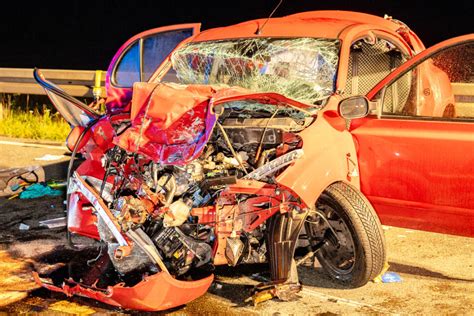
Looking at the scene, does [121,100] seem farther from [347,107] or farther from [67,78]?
[67,78]

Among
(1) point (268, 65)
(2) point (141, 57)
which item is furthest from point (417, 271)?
(2) point (141, 57)

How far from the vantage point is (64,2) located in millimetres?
39781

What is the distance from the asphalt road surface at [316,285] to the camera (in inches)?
209

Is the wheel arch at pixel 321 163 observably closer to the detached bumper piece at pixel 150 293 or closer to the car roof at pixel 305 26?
the detached bumper piece at pixel 150 293

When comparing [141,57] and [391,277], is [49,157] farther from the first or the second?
[391,277]

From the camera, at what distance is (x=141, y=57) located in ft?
24.5

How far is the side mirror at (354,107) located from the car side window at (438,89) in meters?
0.49

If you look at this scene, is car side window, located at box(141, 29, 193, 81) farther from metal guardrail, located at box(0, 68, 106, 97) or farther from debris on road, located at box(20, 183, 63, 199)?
metal guardrail, located at box(0, 68, 106, 97)

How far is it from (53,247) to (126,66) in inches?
77.1

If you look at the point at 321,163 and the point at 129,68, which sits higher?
the point at 129,68

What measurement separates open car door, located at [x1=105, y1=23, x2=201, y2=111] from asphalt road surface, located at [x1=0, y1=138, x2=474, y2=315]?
1474 mm

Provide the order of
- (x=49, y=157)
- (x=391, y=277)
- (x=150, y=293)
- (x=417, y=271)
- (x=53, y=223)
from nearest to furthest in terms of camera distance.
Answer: (x=150, y=293)
(x=391, y=277)
(x=417, y=271)
(x=53, y=223)
(x=49, y=157)

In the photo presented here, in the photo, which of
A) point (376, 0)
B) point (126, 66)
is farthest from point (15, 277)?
point (376, 0)

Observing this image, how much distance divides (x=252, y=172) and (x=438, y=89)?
5.71 ft
